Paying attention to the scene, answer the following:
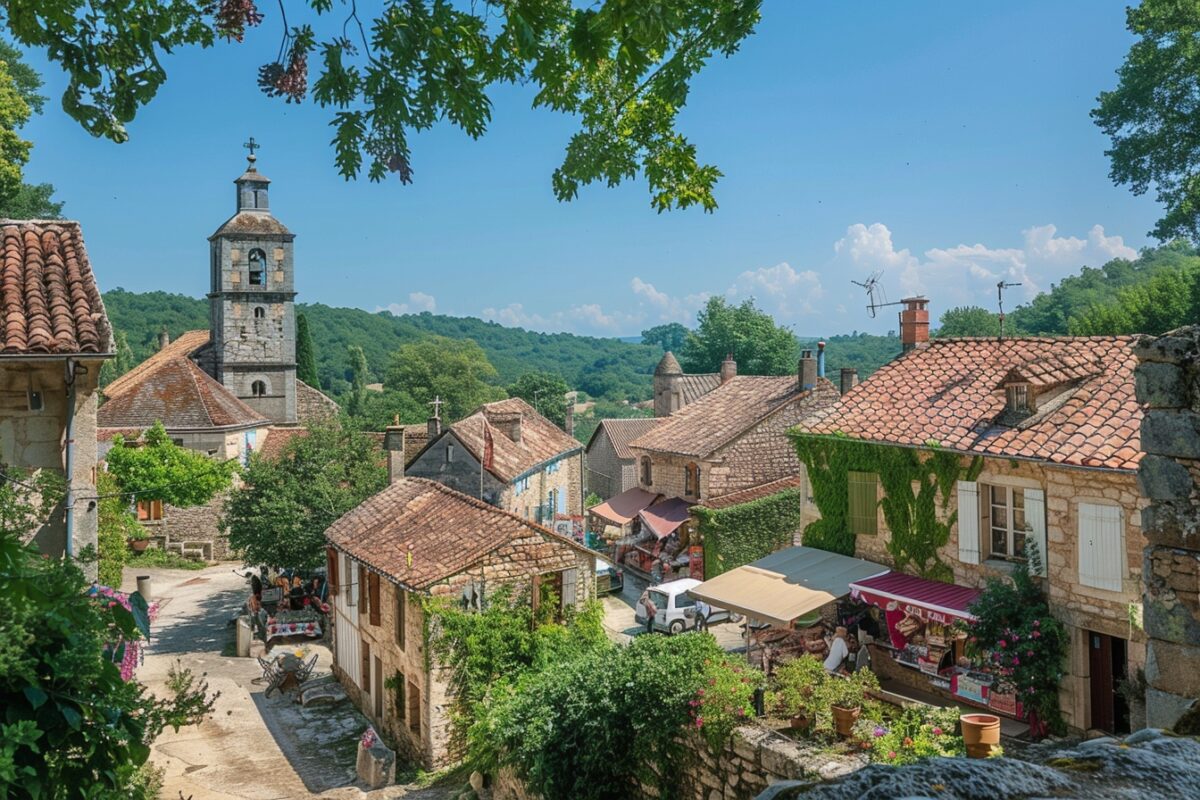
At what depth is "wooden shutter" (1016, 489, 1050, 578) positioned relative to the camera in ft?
44.3

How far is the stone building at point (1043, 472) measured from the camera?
12.5 metres

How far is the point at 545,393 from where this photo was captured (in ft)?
248

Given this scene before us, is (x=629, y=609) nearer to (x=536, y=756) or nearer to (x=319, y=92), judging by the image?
(x=536, y=756)

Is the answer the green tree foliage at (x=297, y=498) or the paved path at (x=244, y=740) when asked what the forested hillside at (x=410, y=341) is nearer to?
the green tree foliage at (x=297, y=498)

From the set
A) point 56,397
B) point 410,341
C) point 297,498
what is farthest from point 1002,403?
point 410,341

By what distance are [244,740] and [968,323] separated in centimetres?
7027

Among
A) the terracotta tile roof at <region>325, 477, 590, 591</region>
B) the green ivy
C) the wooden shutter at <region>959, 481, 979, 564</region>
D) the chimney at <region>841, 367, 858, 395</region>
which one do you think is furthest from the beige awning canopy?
the chimney at <region>841, 367, 858, 395</region>

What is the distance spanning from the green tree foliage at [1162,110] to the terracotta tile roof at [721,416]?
555 inches

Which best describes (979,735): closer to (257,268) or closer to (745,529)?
(745,529)

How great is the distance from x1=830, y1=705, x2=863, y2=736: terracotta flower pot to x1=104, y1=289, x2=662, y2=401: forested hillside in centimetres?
6631

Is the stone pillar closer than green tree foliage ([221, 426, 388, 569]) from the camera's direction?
Yes

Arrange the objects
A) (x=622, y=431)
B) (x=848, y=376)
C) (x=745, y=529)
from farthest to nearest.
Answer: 1. (x=622, y=431)
2. (x=745, y=529)
3. (x=848, y=376)

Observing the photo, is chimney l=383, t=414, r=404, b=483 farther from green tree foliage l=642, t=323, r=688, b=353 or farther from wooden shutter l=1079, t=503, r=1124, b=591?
green tree foliage l=642, t=323, r=688, b=353

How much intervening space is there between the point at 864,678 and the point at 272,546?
61.6 ft
